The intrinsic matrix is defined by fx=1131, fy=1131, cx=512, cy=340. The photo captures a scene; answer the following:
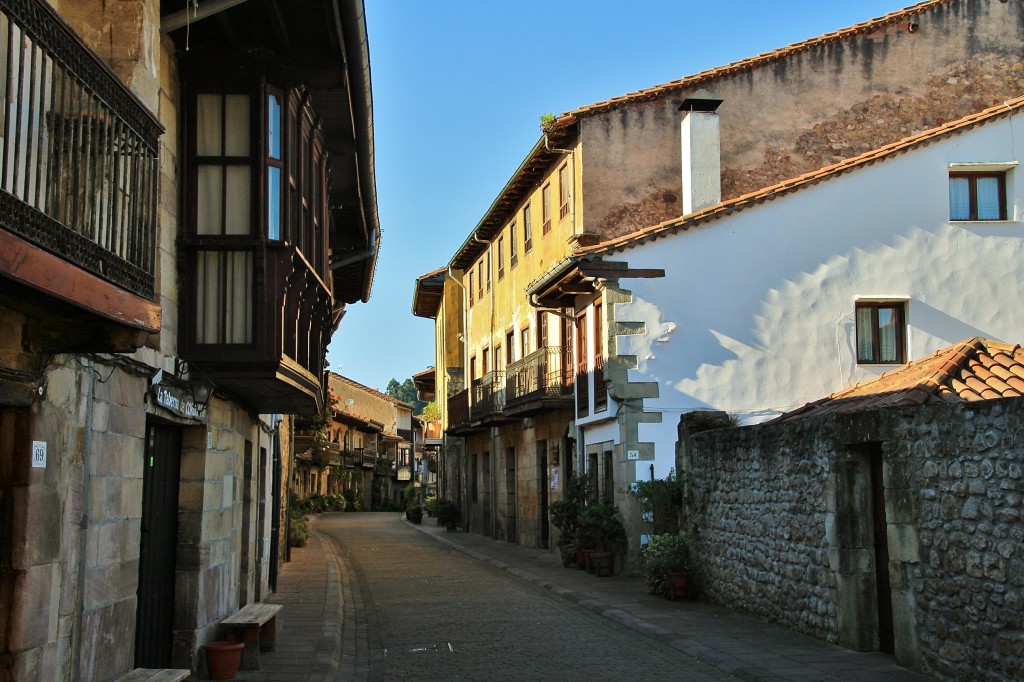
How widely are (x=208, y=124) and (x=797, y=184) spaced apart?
39.9 feet

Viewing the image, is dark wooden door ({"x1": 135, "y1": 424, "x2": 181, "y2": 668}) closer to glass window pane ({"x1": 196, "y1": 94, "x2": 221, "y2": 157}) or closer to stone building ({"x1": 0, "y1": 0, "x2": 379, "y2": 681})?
stone building ({"x1": 0, "y1": 0, "x2": 379, "y2": 681})

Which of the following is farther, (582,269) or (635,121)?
(635,121)

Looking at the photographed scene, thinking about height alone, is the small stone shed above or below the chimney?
below

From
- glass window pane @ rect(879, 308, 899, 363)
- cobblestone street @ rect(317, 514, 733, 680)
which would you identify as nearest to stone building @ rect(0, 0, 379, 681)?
cobblestone street @ rect(317, 514, 733, 680)

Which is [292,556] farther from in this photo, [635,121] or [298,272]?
[298,272]

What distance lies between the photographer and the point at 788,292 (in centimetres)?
1923

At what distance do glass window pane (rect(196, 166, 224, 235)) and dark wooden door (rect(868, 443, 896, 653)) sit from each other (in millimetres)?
6243

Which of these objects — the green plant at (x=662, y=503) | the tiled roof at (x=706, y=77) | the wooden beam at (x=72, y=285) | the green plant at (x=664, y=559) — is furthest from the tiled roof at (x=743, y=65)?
the wooden beam at (x=72, y=285)

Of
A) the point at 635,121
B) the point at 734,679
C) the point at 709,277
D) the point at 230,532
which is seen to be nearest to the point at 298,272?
the point at 230,532

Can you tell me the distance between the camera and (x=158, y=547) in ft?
30.2

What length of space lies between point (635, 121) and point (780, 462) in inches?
484

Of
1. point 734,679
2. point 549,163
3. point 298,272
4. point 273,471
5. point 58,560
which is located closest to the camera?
point 58,560

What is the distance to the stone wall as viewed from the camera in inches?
320

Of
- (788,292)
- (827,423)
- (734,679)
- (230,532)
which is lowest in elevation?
(734,679)
